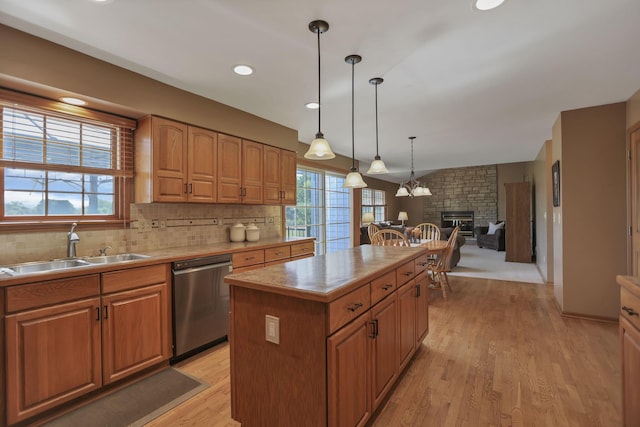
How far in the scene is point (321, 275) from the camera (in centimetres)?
167

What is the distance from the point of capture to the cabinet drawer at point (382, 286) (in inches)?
68.4

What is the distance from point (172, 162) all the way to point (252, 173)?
3.10ft

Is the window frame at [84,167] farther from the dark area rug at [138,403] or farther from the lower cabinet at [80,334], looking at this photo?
the dark area rug at [138,403]

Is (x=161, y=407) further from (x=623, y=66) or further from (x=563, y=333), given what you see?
(x=623, y=66)

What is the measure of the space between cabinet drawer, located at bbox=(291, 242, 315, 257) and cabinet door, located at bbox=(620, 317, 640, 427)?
2.76 metres

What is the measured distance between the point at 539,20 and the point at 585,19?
0.87 feet

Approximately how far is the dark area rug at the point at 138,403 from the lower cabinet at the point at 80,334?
4.2 inches

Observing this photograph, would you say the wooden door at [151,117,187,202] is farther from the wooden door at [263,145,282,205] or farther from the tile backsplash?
the wooden door at [263,145,282,205]

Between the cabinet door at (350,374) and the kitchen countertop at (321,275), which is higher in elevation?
the kitchen countertop at (321,275)

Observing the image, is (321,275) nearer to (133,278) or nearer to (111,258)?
(133,278)

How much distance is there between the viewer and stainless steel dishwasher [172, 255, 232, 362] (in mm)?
2459

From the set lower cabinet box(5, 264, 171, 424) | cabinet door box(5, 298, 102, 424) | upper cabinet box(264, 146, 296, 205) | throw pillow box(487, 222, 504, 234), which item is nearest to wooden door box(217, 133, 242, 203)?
upper cabinet box(264, 146, 296, 205)

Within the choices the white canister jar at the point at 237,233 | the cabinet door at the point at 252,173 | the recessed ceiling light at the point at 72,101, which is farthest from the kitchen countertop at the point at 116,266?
the recessed ceiling light at the point at 72,101

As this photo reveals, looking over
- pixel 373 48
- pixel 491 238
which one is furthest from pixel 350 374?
pixel 491 238
